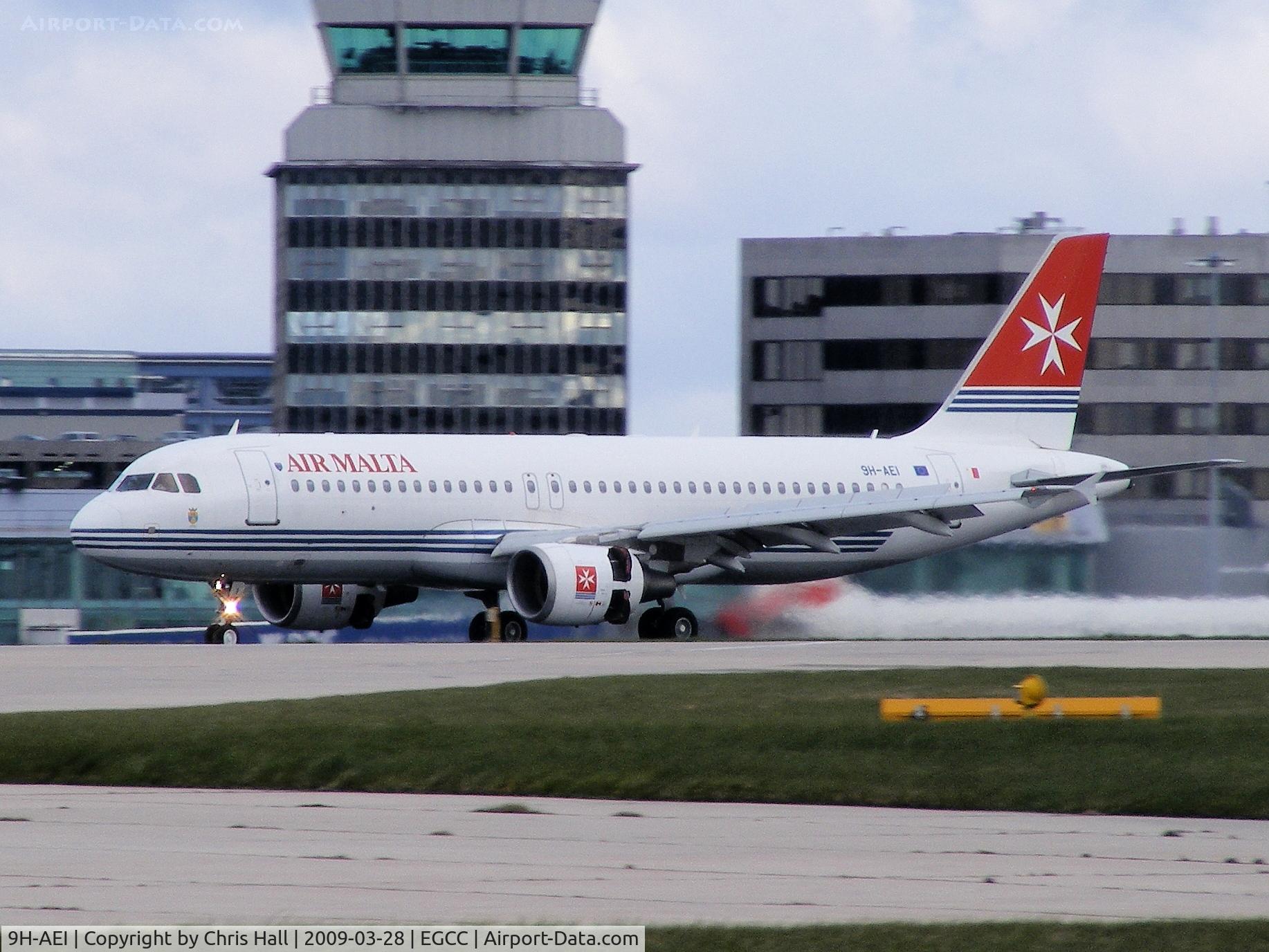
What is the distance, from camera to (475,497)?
40719 mm

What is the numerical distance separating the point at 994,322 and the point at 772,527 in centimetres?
6562

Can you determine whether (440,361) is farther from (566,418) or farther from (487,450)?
(487,450)

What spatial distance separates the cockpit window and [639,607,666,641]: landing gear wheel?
34.0 ft

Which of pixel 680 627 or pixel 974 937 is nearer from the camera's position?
pixel 974 937

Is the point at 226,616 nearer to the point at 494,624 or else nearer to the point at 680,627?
the point at 494,624

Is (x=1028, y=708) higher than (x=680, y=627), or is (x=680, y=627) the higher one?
(x=1028, y=708)

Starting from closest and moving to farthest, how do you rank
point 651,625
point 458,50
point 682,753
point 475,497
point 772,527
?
point 682,753, point 475,497, point 772,527, point 651,625, point 458,50

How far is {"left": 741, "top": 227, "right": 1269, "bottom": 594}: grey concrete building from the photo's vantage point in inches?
4200

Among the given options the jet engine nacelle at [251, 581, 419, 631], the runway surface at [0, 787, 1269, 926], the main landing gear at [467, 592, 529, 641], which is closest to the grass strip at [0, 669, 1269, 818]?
the runway surface at [0, 787, 1269, 926]

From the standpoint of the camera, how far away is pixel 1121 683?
76.2 feet

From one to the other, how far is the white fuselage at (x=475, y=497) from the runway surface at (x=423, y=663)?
2.83 m

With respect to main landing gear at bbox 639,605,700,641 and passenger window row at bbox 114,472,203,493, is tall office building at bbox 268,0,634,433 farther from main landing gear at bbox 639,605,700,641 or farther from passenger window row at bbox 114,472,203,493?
passenger window row at bbox 114,472,203,493

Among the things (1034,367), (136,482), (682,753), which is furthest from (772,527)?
(682,753)

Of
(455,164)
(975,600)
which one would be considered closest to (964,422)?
(975,600)
